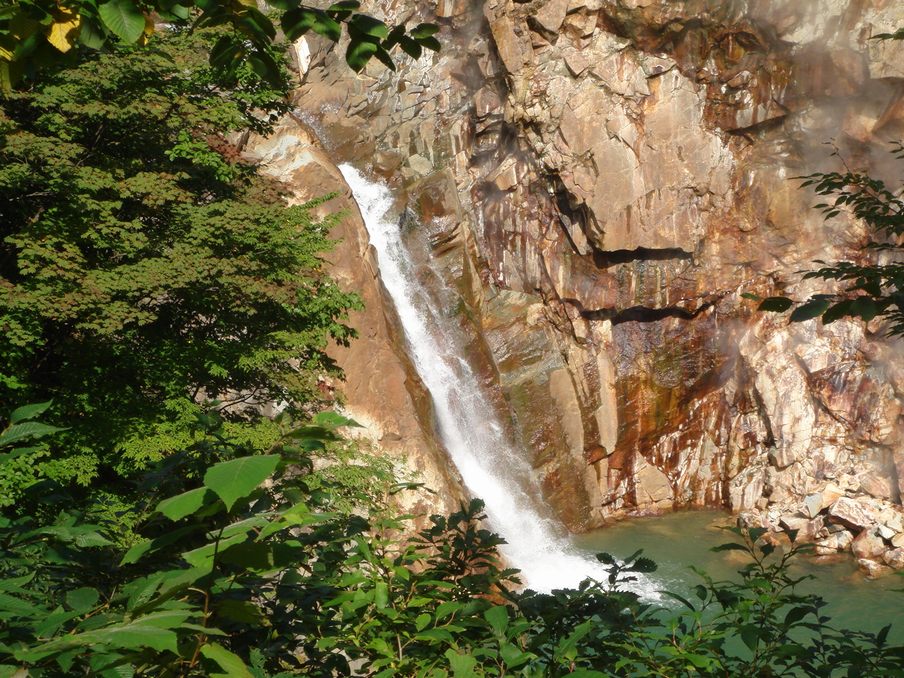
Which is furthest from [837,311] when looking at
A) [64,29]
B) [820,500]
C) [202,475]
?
[820,500]

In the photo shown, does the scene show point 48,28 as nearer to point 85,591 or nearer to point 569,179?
point 85,591

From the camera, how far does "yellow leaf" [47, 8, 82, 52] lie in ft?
4.82

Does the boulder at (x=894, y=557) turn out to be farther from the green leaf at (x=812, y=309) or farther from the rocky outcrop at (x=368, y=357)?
the green leaf at (x=812, y=309)

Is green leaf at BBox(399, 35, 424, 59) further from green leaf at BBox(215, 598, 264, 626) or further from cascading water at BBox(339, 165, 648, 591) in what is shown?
cascading water at BBox(339, 165, 648, 591)

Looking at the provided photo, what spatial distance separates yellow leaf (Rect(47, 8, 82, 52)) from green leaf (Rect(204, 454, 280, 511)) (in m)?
1.03

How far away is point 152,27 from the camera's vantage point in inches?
61.6

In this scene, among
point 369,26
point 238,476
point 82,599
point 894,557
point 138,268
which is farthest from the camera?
point 894,557

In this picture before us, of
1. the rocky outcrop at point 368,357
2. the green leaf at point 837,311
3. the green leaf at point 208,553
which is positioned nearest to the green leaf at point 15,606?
the green leaf at point 208,553

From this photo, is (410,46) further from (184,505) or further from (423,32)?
(184,505)

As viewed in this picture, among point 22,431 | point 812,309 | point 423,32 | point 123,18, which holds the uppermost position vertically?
point 423,32

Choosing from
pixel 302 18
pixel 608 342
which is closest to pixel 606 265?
pixel 608 342

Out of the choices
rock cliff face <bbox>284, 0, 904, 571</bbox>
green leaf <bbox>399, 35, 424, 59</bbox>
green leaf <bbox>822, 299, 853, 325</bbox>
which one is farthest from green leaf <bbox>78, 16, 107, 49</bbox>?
rock cliff face <bbox>284, 0, 904, 571</bbox>

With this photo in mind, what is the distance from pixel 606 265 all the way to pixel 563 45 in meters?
4.88

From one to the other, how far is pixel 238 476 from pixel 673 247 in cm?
1574
